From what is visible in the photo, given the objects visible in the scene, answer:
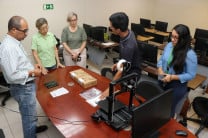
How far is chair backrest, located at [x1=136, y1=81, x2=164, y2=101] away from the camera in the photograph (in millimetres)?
2258

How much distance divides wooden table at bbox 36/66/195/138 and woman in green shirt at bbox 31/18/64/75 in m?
0.55

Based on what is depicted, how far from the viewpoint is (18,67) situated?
6.82 ft

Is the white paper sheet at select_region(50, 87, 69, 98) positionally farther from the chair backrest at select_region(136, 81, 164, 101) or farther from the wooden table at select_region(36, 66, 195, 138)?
the chair backrest at select_region(136, 81, 164, 101)

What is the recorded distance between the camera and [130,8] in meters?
7.04

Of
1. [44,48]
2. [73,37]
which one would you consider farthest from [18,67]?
[73,37]

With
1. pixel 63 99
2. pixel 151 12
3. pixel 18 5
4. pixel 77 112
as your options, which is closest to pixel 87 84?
pixel 63 99

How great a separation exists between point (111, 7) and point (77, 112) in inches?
198

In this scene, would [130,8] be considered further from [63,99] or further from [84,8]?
[63,99]

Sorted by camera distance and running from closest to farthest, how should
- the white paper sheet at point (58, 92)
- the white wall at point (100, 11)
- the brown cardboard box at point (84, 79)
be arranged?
1. the white paper sheet at point (58, 92)
2. the brown cardboard box at point (84, 79)
3. the white wall at point (100, 11)

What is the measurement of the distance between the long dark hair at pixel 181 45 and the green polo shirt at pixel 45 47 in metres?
2.05

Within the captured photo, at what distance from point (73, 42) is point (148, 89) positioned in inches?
79.0

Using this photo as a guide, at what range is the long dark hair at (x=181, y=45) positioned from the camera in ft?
7.48

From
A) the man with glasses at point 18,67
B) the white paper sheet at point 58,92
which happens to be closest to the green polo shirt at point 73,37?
the white paper sheet at point 58,92

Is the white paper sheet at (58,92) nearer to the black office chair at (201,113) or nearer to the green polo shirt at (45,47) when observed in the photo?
the green polo shirt at (45,47)
